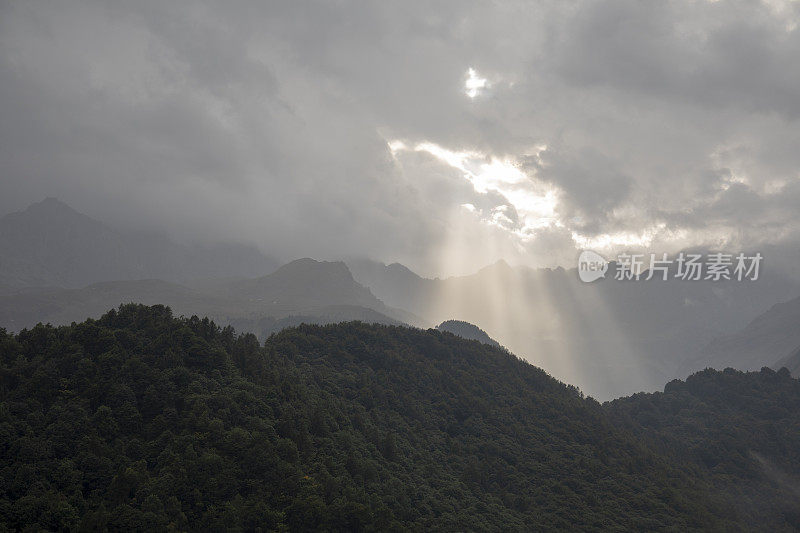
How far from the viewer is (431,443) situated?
15050cm

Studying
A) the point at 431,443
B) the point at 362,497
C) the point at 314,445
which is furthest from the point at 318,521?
the point at 431,443

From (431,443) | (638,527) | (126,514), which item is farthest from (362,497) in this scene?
(638,527)

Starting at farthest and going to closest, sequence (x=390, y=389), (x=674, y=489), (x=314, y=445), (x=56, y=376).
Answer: (x=390, y=389), (x=674, y=489), (x=314, y=445), (x=56, y=376)

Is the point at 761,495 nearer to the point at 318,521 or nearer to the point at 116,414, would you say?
the point at 318,521

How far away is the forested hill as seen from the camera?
80938 millimetres

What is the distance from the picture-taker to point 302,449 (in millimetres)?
106688

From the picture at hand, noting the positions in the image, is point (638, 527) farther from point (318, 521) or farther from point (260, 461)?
point (260, 461)

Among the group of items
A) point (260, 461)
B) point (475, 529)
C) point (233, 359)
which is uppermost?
point (233, 359)

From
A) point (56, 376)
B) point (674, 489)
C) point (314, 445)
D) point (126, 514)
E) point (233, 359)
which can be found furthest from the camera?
point (674, 489)

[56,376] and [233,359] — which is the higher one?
[233,359]

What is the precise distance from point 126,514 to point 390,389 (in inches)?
4023

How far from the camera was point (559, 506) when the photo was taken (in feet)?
446

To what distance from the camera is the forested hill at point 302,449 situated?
80938 mm

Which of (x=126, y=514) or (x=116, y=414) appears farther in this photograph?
(x=116, y=414)
